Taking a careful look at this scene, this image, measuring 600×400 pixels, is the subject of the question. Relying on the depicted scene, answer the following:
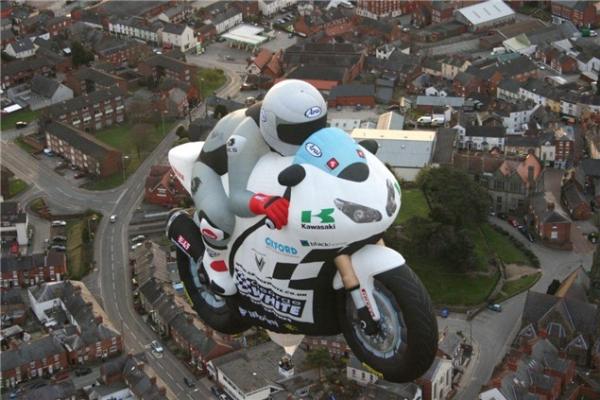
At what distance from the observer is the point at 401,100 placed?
38281 mm

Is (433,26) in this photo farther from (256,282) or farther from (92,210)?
(256,282)

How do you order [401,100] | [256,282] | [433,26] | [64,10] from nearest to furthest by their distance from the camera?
[256,282], [401,100], [433,26], [64,10]

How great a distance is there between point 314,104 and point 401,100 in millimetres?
27799

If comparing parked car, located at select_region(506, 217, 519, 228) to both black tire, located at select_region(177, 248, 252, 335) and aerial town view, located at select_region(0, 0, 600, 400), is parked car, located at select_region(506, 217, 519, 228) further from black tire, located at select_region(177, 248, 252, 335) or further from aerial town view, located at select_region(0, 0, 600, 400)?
black tire, located at select_region(177, 248, 252, 335)

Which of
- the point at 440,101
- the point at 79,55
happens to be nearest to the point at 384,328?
the point at 440,101

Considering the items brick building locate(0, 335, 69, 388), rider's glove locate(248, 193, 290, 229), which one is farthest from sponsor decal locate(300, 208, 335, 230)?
brick building locate(0, 335, 69, 388)

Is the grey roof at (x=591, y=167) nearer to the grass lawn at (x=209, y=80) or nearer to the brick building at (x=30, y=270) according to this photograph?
the grass lawn at (x=209, y=80)

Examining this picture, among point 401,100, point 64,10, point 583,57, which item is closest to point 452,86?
point 401,100

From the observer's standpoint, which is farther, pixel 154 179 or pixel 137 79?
pixel 137 79

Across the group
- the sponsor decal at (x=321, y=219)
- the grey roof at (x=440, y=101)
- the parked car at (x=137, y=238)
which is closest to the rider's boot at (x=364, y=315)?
the sponsor decal at (x=321, y=219)

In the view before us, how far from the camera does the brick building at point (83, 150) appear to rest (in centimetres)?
3381

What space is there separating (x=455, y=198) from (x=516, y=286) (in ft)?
8.81

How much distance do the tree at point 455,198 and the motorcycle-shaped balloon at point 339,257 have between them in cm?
1637

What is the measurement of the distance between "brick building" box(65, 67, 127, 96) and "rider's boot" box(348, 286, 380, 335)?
99.2 ft
